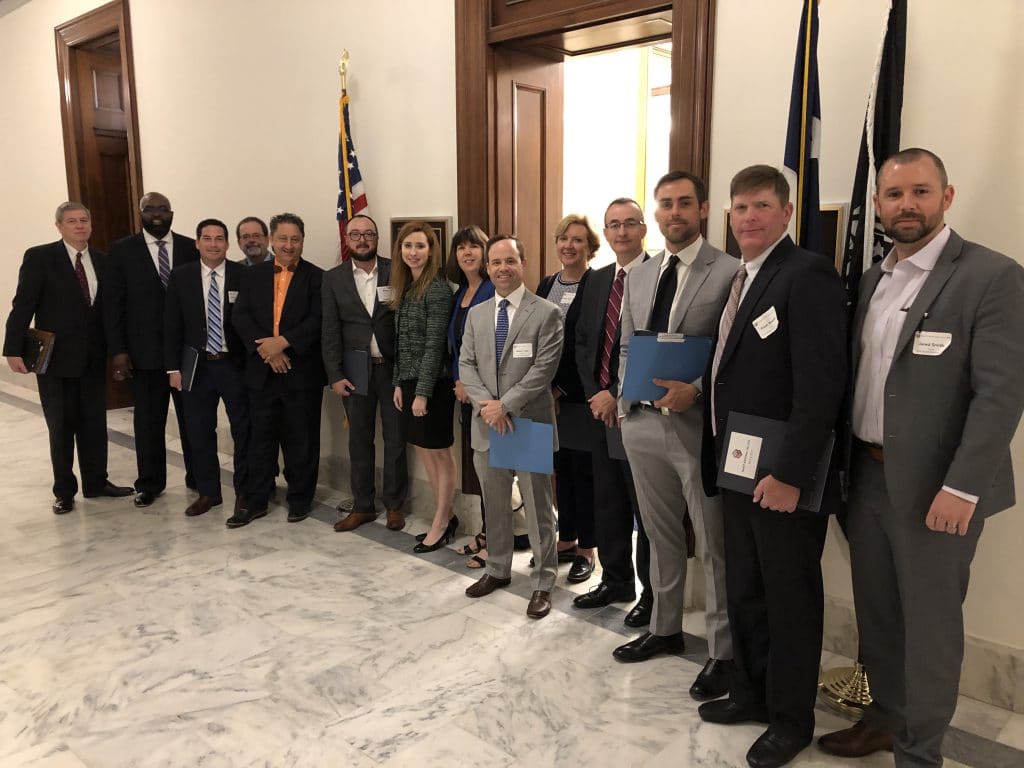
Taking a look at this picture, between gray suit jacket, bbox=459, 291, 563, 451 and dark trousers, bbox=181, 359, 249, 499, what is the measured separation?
191 cm

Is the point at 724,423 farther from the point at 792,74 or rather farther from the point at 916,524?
the point at 792,74

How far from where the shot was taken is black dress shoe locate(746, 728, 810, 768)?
2.46 m

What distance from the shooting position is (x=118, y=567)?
4.13 metres

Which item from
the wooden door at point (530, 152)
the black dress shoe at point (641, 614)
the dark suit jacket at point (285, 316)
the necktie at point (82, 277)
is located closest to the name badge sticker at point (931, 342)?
the black dress shoe at point (641, 614)

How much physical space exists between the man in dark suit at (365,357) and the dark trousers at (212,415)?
630 millimetres

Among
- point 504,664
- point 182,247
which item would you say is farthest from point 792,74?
point 182,247

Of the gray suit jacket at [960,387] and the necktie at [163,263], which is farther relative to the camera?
the necktie at [163,263]

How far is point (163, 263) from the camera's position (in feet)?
16.8

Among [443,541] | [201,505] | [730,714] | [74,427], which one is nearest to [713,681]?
[730,714]

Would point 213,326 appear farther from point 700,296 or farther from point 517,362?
point 700,296

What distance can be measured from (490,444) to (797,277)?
5.32 ft

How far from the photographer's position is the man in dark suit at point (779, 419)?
2.24 m

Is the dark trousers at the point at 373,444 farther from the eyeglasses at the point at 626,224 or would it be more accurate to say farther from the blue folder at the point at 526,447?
the eyeglasses at the point at 626,224

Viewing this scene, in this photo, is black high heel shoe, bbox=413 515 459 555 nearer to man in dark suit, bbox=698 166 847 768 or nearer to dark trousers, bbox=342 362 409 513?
dark trousers, bbox=342 362 409 513
